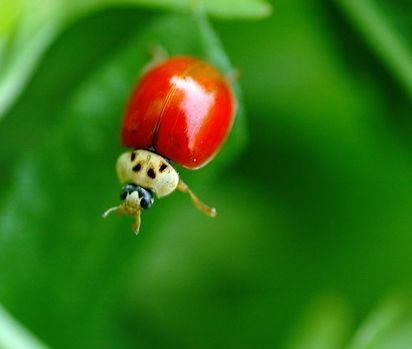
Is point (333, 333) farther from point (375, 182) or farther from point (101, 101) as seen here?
point (101, 101)

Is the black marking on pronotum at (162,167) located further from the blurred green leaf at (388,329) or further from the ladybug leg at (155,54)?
the blurred green leaf at (388,329)

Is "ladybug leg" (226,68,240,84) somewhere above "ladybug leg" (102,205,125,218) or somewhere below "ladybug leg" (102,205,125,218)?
above

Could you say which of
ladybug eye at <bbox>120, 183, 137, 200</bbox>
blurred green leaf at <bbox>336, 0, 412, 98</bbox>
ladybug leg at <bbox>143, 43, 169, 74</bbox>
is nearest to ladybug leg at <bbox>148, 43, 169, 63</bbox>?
ladybug leg at <bbox>143, 43, 169, 74</bbox>

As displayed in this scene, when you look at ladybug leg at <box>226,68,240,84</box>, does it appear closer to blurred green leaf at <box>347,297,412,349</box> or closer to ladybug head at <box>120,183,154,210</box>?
ladybug head at <box>120,183,154,210</box>

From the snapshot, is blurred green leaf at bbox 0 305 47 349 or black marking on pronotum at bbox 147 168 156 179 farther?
black marking on pronotum at bbox 147 168 156 179

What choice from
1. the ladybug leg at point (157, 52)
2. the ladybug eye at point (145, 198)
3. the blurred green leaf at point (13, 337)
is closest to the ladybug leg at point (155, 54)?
the ladybug leg at point (157, 52)

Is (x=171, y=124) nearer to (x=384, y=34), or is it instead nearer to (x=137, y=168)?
(x=137, y=168)

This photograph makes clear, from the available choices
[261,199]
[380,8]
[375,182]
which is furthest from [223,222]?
[380,8]

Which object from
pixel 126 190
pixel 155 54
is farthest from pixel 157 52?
pixel 126 190

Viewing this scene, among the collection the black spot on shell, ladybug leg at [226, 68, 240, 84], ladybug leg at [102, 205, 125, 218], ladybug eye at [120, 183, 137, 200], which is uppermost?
ladybug leg at [226, 68, 240, 84]
